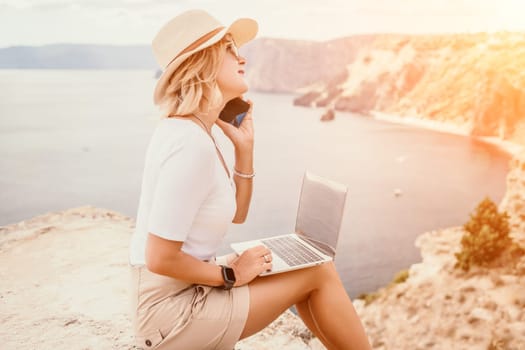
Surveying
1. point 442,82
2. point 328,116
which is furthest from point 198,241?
point 328,116

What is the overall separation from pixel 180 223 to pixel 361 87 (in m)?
94.1

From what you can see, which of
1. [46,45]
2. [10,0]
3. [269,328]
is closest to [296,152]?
[46,45]

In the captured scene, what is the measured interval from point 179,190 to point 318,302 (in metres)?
0.67

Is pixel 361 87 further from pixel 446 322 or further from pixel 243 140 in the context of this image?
pixel 243 140

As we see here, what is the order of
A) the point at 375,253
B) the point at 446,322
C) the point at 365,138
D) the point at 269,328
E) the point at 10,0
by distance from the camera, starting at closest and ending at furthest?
the point at 269,328, the point at 446,322, the point at 375,253, the point at 10,0, the point at 365,138

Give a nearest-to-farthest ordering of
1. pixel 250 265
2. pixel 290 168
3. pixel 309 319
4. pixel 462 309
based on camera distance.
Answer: pixel 250 265
pixel 309 319
pixel 462 309
pixel 290 168

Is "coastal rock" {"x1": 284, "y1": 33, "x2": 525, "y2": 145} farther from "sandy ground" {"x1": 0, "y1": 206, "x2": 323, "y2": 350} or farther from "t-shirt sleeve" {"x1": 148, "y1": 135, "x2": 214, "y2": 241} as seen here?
"t-shirt sleeve" {"x1": 148, "y1": 135, "x2": 214, "y2": 241}

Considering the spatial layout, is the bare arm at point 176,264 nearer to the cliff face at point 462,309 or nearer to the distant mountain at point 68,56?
the cliff face at point 462,309

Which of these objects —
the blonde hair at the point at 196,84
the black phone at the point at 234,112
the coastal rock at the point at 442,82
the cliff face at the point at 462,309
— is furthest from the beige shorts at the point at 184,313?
the coastal rock at the point at 442,82

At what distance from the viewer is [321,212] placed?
1989 mm

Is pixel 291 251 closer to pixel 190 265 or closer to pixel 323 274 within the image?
pixel 323 274

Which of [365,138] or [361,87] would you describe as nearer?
[365,138]

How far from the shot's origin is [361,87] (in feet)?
300

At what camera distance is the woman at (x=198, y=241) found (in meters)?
1.32
